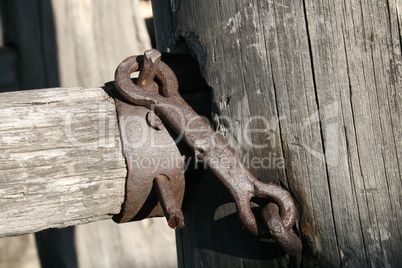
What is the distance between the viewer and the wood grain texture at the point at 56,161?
4.26 feet

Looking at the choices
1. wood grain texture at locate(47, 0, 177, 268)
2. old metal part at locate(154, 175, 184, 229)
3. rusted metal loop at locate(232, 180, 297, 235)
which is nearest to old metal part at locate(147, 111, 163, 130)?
old metal part at locate(154, 175, 184, 229)

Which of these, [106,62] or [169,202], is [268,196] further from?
[106,62]

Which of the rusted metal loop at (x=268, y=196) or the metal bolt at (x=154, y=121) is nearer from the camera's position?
the rusted metal loop at (x=268, y=196)

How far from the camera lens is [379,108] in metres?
1.25

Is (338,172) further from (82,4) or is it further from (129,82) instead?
(82,4)

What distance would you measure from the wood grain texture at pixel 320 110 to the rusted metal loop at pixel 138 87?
12 cm

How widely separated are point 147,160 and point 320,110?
18.9 inches

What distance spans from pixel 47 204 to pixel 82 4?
94.6 inches

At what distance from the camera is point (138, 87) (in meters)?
1.43

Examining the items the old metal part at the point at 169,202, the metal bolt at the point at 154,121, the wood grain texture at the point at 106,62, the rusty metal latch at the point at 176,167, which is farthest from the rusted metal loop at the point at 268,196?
the wood grain texture at the point at 106,62

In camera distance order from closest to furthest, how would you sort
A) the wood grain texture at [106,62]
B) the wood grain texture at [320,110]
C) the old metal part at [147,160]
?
the wood grain texture at [320,110]
the old metal part at [147,160]
the wood grain texture at [106,62]

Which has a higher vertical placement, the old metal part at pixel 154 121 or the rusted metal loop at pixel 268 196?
the old metal part at pixel 154 121

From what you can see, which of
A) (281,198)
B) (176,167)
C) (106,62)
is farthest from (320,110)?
(106,62)

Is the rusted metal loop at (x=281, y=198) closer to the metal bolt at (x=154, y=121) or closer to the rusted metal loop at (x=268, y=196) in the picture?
the rusted metal loop at (x=268, y=196)
